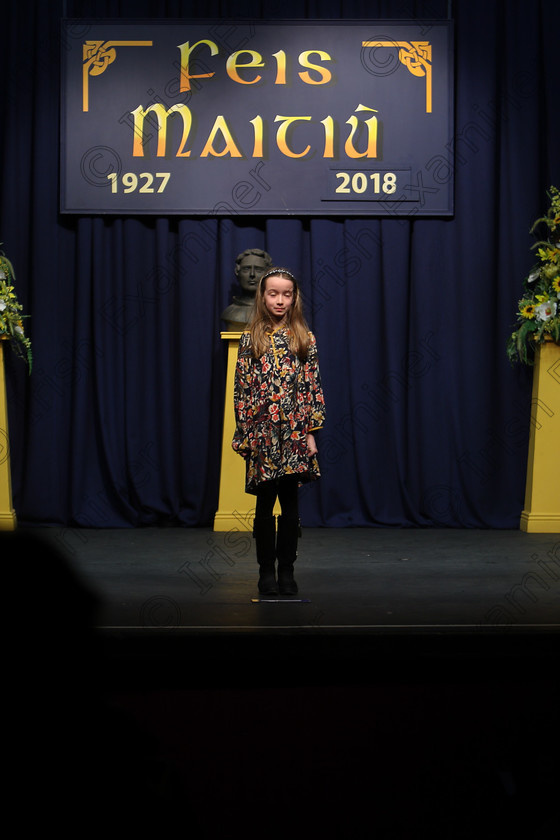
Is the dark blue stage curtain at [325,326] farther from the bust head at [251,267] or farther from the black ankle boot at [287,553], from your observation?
the black ankle boot at [287,553]

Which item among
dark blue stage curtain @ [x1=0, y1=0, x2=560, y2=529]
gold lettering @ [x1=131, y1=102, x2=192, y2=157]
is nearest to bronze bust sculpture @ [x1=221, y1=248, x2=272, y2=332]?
dark blue stage curtain @ [x1=0, y1=0, x2=560, y2=529]

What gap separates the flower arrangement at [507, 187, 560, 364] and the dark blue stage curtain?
225 millimetres

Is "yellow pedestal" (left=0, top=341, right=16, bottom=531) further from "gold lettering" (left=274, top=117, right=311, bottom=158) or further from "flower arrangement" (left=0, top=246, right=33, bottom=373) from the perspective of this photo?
"gold lettering" (left=274, top=117, right=311, bottom=158)

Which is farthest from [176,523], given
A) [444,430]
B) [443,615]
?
[443,615]

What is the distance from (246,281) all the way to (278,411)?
1.81 m

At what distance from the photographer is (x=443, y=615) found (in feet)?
10.6

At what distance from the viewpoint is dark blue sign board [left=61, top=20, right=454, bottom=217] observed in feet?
17.9

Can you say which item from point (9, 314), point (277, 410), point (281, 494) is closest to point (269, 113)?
point (9, 314)

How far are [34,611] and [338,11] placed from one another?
18.3ft

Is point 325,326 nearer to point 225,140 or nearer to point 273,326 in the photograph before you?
point 225,140

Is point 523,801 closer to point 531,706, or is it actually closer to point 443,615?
point 531,706

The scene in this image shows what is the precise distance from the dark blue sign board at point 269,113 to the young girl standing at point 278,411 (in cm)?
199

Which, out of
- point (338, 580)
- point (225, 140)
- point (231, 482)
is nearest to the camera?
point (338, 580)

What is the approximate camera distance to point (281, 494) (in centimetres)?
361
